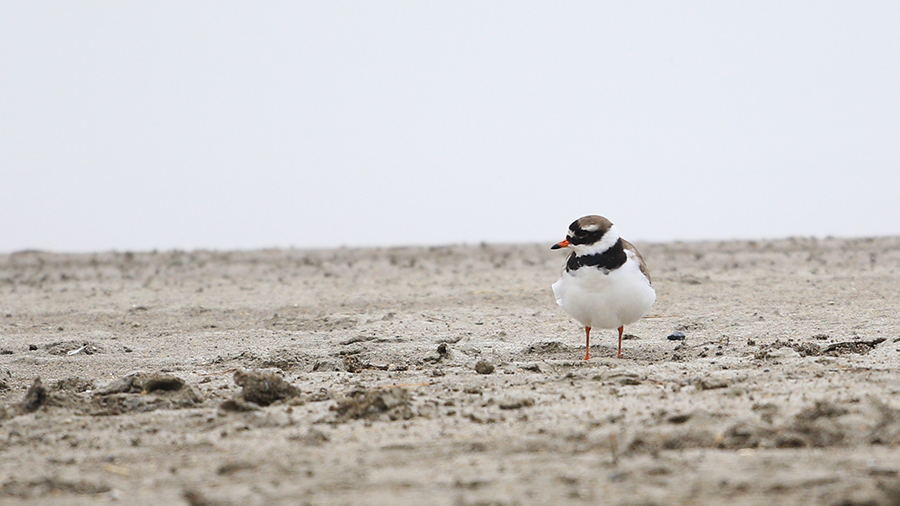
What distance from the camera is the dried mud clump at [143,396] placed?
4.96 m

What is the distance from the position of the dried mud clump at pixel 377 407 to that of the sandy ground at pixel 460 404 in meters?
0.02

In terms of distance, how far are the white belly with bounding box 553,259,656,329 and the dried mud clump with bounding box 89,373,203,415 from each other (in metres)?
3.06

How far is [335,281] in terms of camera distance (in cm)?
1375

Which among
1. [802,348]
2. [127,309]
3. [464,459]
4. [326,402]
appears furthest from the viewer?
[127,309]

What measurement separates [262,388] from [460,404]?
3.78 ft

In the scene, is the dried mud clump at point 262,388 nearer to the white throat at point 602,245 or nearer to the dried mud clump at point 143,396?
the dried mud clump at point 143,396

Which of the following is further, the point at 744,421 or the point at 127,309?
the point at 127,309

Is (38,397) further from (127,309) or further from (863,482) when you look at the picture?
(127,309)

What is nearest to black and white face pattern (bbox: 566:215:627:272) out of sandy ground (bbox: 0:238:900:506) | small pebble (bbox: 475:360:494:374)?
sandy ground (bbox: 0:238:900:506)

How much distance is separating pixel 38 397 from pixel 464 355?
3002mm

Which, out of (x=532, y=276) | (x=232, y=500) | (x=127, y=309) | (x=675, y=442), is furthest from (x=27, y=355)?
(x=532, y=276)

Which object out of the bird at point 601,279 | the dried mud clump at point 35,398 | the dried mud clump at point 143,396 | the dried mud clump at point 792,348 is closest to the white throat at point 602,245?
the bird at point 601,279

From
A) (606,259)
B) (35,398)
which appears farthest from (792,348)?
(35,398)

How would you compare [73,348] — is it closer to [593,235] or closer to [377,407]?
[377,407]
